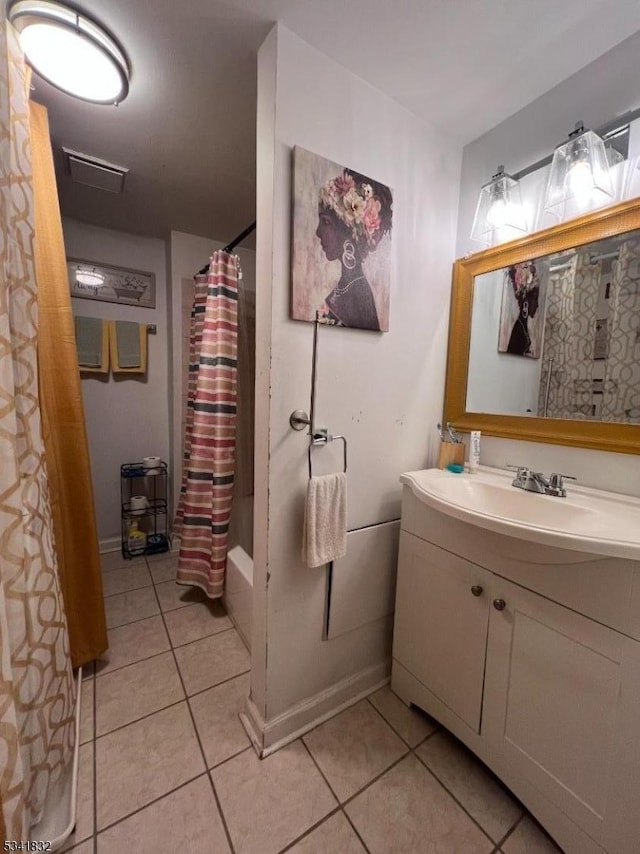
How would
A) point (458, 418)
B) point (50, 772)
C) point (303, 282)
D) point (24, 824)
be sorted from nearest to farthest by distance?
point (24, 824) < point (50, 772) < point (303, 282) < point (458, 418)

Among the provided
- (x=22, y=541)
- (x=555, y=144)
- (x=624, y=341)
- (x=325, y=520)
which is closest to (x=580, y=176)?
(x=555, y=144)

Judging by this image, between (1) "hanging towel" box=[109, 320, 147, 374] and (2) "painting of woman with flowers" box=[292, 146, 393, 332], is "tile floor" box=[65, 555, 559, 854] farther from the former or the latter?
(1) "hanging towel" box=[109, 320, 147, 374]

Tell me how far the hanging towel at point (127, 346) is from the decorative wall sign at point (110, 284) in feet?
0.56

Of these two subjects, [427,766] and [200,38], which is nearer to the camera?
[200,38]

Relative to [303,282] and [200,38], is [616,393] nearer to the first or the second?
[303,282]

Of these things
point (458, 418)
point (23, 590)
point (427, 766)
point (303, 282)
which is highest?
point (303, 282)

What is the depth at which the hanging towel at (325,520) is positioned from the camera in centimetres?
109

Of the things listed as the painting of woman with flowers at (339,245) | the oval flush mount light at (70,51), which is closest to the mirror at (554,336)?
the painting of woman with flowers at (339,245)

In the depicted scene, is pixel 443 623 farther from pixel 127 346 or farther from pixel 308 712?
pixel 127 346

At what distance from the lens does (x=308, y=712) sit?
4.04 feet

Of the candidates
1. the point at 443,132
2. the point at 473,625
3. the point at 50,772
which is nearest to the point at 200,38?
the point at 443,132

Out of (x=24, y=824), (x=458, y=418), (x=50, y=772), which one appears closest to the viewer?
(x=24, y=824)

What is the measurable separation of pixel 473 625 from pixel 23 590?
1231 millimetres

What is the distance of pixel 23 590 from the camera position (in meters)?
0.78
